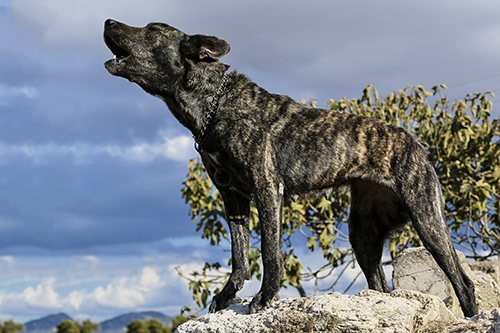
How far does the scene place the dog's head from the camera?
4.25 m

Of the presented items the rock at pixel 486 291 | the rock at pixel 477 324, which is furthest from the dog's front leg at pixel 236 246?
the rock at pixel 486 291

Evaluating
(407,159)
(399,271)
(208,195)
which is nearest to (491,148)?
(399,271)

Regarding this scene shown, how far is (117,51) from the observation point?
438 centimetres

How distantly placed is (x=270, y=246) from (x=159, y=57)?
1727 millimetres

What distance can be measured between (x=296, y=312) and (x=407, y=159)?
62.2 inches

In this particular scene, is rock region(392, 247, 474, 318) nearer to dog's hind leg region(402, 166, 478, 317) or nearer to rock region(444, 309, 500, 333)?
dog's hind leg region(402, 166, 478, 317)

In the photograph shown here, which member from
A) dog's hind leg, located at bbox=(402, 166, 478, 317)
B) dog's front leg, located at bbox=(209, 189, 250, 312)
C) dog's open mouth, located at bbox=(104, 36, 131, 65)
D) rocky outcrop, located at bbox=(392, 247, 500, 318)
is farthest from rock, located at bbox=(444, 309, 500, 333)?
dog's open mouth, located at bbox=(104, 36, 131, 65)

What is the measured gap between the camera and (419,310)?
358cm

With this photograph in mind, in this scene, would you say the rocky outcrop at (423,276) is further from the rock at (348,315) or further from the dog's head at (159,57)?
the dog's head at (159,57)

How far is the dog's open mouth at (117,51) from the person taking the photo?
4273 millimetres

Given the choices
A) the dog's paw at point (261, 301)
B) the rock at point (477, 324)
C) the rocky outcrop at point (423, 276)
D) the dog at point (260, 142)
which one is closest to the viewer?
the rock at point (477, 324)

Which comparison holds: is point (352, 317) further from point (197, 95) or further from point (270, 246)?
point (197, 95)

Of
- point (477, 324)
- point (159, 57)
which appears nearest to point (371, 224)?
point (477, 324)

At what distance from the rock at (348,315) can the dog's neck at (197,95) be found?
1.48m
